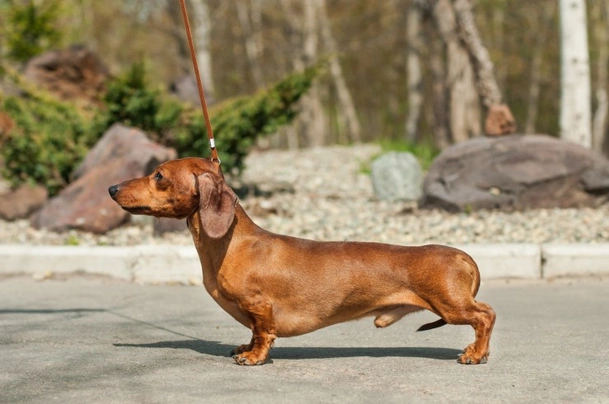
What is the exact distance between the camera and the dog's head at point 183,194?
4.69 meters

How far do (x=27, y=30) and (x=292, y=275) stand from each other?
20093 mm

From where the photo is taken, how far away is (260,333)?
4781 mm

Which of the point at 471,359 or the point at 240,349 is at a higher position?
the point at 240,349

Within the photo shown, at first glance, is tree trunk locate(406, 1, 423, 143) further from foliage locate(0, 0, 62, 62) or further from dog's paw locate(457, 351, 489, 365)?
dog's paw locate(457, 351, 489, 365)

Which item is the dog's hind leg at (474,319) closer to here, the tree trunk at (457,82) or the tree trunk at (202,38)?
the tree trunk at (457,82)

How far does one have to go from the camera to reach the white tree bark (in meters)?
11.9

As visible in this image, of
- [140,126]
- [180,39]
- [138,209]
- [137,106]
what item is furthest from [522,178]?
[180,39]

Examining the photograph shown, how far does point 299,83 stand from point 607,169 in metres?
3.96

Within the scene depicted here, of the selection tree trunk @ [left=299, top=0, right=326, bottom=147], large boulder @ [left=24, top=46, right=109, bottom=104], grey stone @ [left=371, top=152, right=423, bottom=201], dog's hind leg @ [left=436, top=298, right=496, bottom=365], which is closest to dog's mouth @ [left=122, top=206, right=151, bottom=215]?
dog's hind leg @ [left=436, top=298, right=496, bottom=365]

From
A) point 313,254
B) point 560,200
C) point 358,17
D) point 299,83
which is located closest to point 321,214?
point 299,83

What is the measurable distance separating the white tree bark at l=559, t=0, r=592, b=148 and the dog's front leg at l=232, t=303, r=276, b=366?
8.14 meters

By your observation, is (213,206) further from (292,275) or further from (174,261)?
(174,261)

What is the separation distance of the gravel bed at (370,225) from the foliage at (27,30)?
12467 millimetres

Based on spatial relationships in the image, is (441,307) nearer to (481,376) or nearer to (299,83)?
(481,376)
